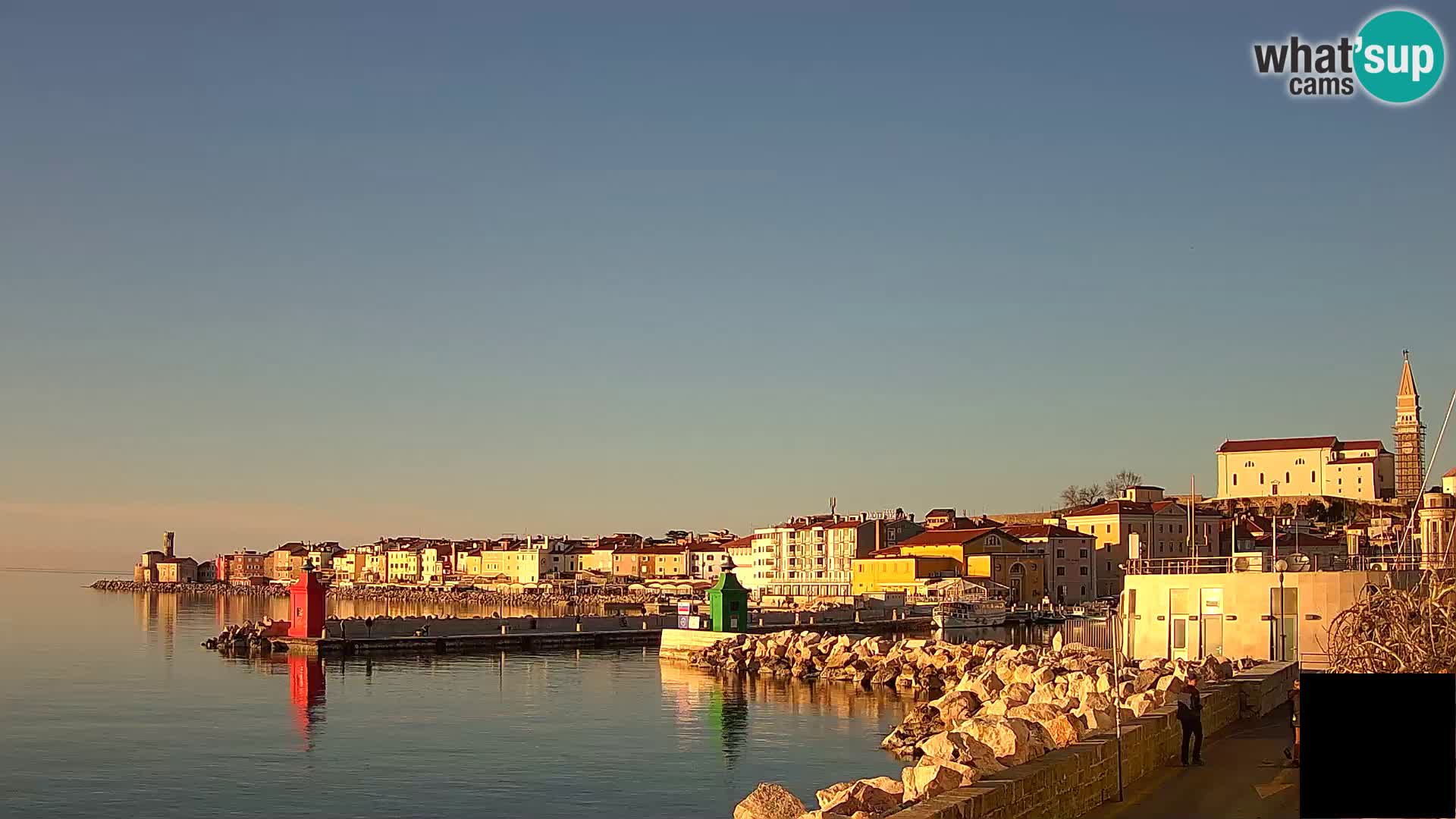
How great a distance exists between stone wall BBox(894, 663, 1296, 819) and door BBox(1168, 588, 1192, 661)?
1347 centimetres

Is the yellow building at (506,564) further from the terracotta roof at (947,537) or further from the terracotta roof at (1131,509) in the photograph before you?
the terracotta roof at (1131,509)

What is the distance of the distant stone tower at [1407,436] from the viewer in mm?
122562

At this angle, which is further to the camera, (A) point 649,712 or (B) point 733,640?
(B) point 733,640

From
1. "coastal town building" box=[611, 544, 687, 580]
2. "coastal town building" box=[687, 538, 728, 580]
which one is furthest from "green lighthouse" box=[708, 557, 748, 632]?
"coastal town building" box=[611, 544, 687, 580]

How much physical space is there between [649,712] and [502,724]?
4499 millimetres

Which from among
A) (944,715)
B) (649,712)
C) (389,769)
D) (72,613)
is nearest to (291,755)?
(389,769)

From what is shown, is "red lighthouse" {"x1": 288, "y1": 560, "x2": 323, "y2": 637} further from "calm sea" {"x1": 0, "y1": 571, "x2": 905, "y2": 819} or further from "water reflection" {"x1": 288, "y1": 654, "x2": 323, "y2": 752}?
"calm sea" {"x1": 0, "y1": 571, "x2": 905, "y2": 819}

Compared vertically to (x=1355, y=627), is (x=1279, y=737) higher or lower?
lower

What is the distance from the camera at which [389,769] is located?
2873 centimetres

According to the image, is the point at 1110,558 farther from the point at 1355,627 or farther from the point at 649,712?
the point at 1355,627

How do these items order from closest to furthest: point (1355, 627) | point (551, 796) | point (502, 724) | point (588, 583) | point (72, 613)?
point (1355, 627)
point (551, 796)
point (502, 724)
point (72, 613)
point (588, 583)

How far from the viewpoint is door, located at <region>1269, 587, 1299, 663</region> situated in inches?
1164

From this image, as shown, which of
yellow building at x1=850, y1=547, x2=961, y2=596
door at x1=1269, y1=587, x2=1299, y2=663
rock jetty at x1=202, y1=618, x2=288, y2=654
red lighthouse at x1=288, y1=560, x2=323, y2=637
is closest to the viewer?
door at x1=1269, y1=587, x2=1299, y2=663

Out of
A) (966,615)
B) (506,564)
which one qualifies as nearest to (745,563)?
(506,564)
